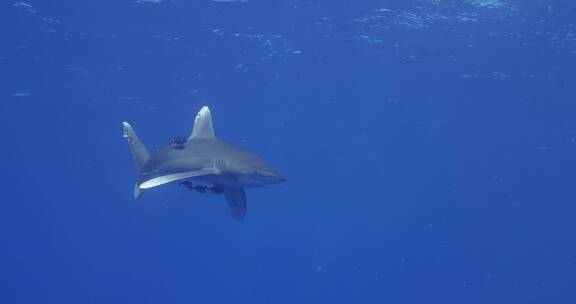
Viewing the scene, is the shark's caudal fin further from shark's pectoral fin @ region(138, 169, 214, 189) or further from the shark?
shark's pectoral fin @ region(138, 169, 214, 189)

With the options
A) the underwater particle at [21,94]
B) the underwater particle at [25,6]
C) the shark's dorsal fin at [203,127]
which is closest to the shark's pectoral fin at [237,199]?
the shark's dorsal fin at [203,127]

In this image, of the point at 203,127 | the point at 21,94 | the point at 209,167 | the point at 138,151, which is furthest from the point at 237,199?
the point at 21,94

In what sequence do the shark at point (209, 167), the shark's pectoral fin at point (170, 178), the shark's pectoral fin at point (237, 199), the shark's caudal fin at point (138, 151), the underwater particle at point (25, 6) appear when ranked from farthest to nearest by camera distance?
the underwater particle at point (25, 6) < the shark's caudal fin at point (138, 151) < the shark's pectoral fin at point (237, 199) < the shark at point (209, 167) < the shark's pectoral fin at point (170, 178)

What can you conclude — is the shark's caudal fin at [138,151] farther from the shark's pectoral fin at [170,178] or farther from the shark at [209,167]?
the shark's pectoral fin at [170,178]

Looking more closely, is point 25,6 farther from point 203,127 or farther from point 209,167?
point 209,167

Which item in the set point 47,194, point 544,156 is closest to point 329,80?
point 544,156

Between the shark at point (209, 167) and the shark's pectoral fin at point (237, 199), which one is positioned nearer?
the shark at point (209, 167)

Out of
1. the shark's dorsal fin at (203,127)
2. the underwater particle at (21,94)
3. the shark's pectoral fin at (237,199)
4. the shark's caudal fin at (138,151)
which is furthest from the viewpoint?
the underwater particle at (21,94)

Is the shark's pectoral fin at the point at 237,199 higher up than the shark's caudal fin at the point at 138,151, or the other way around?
the shark's caudal fin at the point at 138,151

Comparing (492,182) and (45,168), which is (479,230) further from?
(45,168)

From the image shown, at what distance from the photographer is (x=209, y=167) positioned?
24.9 feet

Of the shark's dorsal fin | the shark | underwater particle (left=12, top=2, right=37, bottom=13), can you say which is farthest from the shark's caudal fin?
underwater particle (left=12, top=2, right=37, bottom=13)

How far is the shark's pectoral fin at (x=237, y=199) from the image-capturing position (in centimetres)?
809

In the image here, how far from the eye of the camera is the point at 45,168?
48.3 meters
